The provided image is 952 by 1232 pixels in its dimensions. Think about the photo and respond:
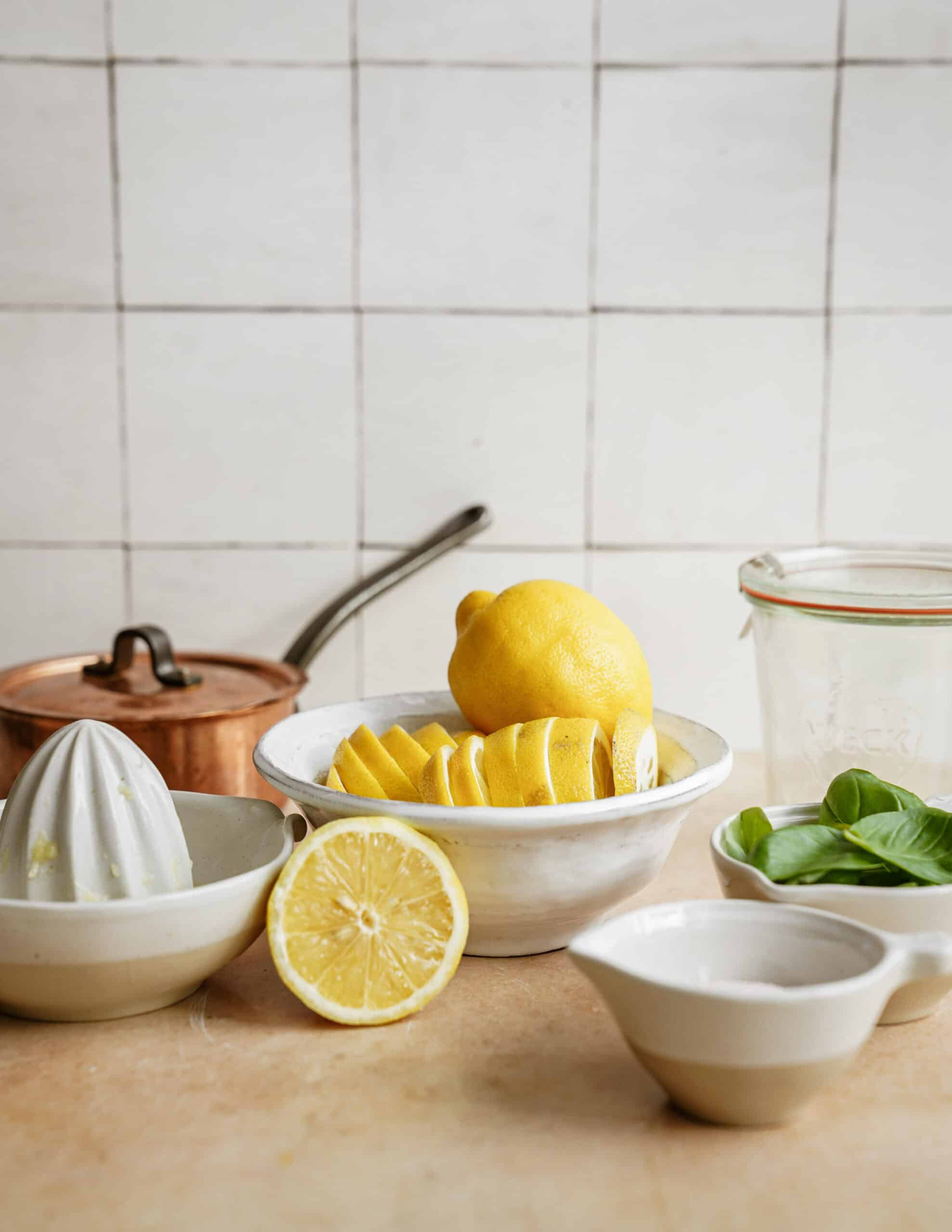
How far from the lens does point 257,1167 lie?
465mm

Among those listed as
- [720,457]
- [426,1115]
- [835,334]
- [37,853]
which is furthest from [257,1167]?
[835,334]

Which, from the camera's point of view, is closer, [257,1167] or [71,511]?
[257,1167]

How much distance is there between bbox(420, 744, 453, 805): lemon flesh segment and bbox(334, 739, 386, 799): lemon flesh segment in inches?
1.1

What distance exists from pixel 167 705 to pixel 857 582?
55 cm

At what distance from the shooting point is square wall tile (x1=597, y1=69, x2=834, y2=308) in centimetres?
131

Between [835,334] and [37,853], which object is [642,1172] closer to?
[37,853]

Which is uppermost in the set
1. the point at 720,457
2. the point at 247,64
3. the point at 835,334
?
the point at 247,64

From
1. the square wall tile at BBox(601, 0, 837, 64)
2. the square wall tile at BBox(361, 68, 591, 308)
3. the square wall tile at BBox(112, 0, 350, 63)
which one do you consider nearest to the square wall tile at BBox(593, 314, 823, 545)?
the square wall tile at BBox(361, 68, 591, 308)

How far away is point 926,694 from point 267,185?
96 cm

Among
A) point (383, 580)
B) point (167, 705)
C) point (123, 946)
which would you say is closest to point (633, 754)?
point (123, 946)

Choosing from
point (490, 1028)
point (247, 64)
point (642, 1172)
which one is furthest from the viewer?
point (247, 64)

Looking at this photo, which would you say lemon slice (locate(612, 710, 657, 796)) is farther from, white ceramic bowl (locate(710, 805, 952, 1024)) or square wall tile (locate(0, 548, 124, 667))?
square wall tile (locate(0, 548, 124, 667))

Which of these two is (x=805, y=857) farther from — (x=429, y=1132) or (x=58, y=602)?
(x=58, y=602)

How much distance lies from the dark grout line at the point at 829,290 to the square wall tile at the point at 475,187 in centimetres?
29
